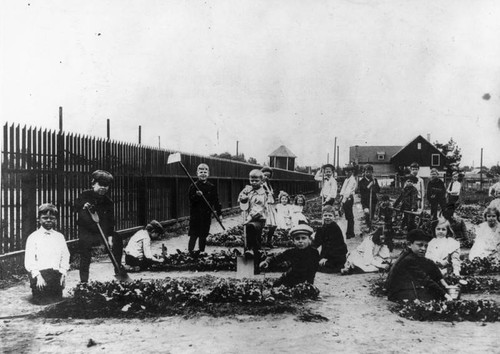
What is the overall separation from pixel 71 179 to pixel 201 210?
8.38 ft

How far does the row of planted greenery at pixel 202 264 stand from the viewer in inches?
311

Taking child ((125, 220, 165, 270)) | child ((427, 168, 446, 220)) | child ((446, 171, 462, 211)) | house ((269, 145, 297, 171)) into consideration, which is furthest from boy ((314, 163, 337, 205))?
house ((269, 145, 297, 171))

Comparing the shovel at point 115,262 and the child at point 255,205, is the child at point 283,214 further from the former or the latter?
the shovel at point 115,262

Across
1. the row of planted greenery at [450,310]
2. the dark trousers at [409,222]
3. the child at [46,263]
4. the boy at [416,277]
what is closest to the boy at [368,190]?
the dark trousers at [409,222]

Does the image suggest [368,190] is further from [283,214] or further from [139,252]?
Answer: [139,252]

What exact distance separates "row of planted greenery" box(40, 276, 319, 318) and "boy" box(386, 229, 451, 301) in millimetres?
1017

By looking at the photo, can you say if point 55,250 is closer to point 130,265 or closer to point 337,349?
point 130,265

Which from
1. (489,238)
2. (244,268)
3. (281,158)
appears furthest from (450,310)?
(281,158)

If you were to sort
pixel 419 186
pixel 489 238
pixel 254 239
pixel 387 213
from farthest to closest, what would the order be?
pixel 419 186, pixel 387 213, pixel 489 238, pixel 254 239

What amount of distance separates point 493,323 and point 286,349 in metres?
2.19

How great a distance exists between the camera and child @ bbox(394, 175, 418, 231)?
10.4m

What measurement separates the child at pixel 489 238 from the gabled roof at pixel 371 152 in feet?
189

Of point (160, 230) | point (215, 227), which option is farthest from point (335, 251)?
point (215, 227)

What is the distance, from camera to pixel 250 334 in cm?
473
